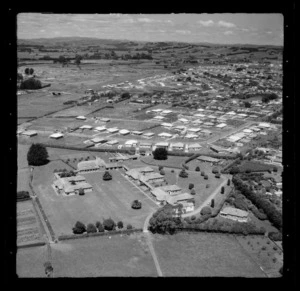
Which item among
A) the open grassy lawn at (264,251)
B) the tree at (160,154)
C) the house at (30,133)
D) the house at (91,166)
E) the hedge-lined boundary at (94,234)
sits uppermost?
the house at (30,133)

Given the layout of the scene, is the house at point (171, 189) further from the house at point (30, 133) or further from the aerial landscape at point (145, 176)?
the house at point (30, 133)

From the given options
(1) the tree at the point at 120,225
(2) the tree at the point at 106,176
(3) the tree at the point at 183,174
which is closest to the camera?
(1) the tree at the point at 120,225

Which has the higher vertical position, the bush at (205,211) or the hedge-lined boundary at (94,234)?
the bush at (205,211)

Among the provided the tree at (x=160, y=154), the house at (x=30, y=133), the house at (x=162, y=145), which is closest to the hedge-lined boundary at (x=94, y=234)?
the tree at (x=160, y=154)

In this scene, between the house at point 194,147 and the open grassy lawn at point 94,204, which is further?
the house at point 194,147

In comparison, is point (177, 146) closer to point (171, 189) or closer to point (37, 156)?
point (171, 189)

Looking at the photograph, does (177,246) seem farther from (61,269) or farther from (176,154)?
(176,154)

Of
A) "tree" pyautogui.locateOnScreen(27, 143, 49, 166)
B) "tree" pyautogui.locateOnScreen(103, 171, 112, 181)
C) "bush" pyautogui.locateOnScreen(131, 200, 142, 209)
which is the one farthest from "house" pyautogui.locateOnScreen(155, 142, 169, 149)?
"bush" pyautogui.locateOnScreen(131, 200, 142, 209)
